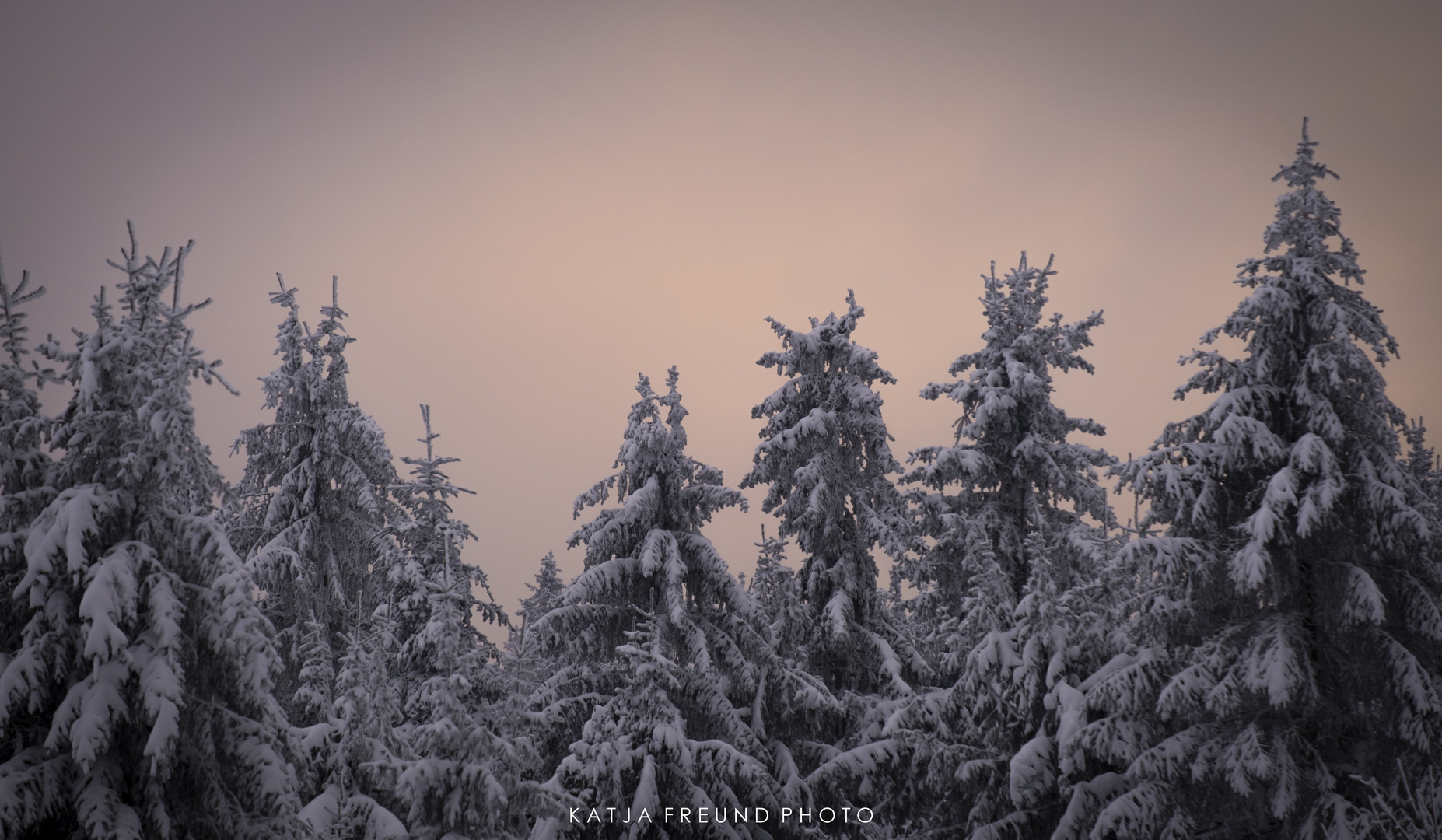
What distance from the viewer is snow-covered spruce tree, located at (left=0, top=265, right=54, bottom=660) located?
11.4 m

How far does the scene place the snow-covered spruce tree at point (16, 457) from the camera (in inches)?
447

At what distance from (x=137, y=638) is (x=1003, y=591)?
13.4 meters

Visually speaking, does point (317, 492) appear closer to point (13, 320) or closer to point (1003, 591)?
point (13, 320)

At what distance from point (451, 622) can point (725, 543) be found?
14482cm

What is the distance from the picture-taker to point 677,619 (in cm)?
1856

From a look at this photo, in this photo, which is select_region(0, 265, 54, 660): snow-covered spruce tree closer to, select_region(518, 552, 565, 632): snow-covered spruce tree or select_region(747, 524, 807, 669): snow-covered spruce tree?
select_region(747, 524, 807, 669): snow-covered spruce tree

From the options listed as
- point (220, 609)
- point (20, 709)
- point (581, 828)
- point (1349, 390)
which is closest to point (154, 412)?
point (220, 609)

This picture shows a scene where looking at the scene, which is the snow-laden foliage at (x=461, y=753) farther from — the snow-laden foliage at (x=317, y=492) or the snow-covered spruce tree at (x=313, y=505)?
the snow-laden foliage at (x=317, y=492)

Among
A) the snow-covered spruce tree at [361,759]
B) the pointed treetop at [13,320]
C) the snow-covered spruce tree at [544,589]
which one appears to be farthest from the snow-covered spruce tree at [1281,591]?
the snow-covered spruce tree at [544,589]

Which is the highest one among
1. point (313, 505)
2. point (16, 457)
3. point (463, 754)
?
point (313, 505)

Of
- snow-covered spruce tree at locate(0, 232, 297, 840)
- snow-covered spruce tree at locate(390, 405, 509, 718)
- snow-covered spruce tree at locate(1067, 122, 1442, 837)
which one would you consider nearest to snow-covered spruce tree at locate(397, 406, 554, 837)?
snow-covered spruce tree at locate(390, 405, 509, 718)

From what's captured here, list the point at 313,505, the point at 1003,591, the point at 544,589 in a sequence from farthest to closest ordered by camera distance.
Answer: the point at 544,589 < the point at 313,505 < the point at 1003,591

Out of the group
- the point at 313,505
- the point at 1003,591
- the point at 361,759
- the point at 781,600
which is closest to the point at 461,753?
the point at 361,759

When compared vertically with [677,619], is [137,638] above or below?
below
